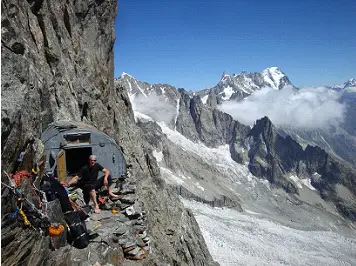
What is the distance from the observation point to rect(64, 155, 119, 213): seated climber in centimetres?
1745

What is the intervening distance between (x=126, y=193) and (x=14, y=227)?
10.4 meters

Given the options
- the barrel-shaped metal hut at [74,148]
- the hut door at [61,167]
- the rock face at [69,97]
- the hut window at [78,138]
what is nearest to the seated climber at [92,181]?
the hut door at [61,167]

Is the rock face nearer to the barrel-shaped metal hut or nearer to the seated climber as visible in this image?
the barrel-shaped metal hut

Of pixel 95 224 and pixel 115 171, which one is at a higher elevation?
pixel 115 171

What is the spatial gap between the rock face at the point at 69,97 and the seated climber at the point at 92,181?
3.56m

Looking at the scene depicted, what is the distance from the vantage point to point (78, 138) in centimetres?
2053

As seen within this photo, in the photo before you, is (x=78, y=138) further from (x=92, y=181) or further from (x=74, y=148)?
(x=92, y=181)

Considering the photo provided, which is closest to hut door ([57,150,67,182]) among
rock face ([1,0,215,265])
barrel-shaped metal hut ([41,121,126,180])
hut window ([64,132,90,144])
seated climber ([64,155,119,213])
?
barrel-shaped metal hut ([41,121,126,180])

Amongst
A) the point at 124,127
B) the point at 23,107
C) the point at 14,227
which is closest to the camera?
the point at 14,227

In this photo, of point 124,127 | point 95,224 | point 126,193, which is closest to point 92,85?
point 124,127

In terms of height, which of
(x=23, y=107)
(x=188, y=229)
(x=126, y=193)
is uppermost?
(x=23, y=107)

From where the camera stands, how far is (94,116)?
109 ft

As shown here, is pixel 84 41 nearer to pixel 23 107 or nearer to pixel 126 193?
pixel 126 193

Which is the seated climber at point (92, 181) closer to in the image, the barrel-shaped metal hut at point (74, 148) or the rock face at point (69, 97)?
the barrel-shaped metal hut at point (74, 148)
